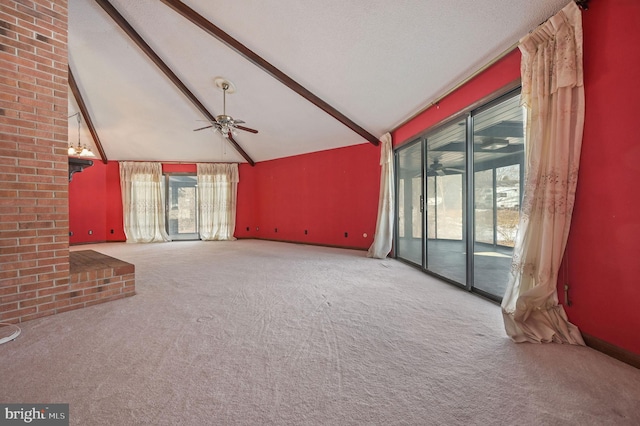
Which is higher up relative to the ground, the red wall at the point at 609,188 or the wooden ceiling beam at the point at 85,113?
the wooden ceiling beam at the point at 85,113

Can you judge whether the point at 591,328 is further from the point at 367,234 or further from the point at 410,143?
the point at 367,234

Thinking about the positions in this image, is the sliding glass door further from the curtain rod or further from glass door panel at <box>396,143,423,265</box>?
the curtain rod

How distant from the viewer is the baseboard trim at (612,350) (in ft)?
4.92

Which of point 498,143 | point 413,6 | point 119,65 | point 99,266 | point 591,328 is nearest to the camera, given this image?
point 591,328

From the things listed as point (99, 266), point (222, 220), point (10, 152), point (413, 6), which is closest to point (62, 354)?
point (99, 266)

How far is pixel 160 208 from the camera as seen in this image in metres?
7.41

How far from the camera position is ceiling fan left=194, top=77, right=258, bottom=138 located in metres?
3.92

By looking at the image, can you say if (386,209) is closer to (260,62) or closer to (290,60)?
(290,60)

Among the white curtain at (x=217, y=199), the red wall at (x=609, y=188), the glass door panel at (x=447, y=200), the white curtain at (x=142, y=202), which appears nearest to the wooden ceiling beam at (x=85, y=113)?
the white curtain at (x=142, y=202)

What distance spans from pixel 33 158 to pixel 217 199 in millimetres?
5616

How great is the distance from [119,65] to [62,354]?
488cm

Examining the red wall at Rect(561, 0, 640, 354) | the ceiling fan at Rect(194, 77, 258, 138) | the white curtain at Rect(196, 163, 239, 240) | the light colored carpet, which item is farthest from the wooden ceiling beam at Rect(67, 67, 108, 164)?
the red wall at Rect(561, 0, 640, 354)

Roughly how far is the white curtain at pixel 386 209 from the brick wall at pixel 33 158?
413 centimetres

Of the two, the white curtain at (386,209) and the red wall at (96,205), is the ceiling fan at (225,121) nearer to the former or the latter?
the white curtain at (386,209)
